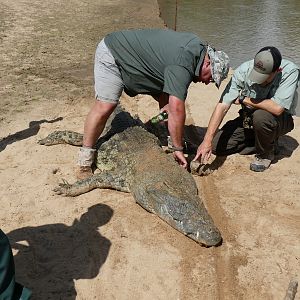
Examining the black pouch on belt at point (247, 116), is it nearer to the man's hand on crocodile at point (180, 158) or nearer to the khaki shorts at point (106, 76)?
the man's hand on crocodile at point (180, 158)

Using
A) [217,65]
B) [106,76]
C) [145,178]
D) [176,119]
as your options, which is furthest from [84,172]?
[217,65]

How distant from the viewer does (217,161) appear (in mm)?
5254

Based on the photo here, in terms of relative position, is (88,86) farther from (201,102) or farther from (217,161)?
(217,161)

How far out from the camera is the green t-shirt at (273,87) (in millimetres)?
4566

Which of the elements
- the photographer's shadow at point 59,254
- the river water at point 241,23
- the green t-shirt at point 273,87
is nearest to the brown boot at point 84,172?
the photographer's shadow at point 59,254

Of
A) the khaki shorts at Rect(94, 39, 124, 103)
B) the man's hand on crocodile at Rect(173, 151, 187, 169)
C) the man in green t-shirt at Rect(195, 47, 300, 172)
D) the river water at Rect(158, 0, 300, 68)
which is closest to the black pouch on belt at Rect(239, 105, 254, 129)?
the man in green t-shirt at Rect(195, 47, 300, 172)

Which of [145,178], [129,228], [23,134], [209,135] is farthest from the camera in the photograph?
[23,134]

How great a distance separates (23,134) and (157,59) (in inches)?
97.9

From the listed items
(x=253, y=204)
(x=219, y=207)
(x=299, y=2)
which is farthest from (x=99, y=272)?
(x=299, y=2)

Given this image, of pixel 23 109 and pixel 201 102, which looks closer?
pixel 23 109

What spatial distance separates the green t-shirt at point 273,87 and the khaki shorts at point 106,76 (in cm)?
128

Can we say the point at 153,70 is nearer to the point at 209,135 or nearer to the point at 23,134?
the point at 209,135

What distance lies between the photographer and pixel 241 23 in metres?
13.4

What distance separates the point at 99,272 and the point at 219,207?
1.53 metres
